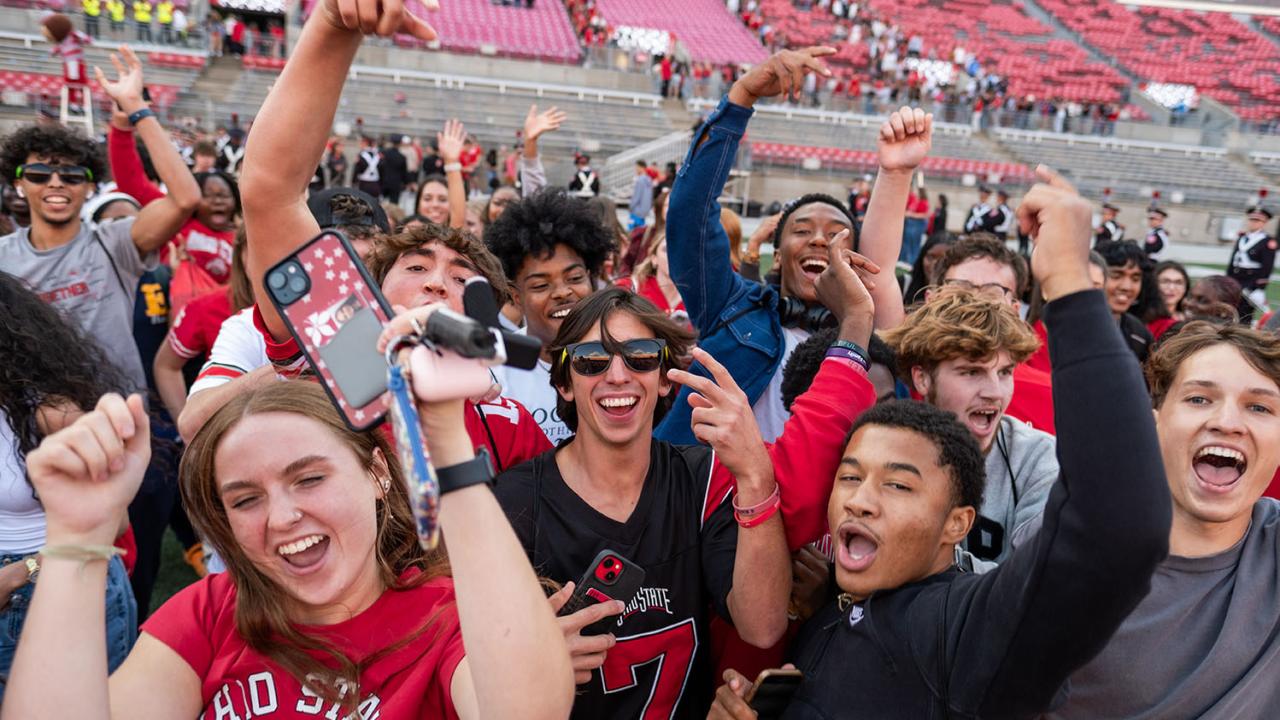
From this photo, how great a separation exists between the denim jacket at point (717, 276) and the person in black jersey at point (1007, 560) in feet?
3.32

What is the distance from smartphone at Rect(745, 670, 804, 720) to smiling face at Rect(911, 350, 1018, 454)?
3.40ft

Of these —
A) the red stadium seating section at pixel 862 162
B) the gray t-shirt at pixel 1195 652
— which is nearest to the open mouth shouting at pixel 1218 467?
the gray t-shirt at pixel 1195 652

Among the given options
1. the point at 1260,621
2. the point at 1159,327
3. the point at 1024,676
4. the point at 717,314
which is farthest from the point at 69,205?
the point at 1159,327

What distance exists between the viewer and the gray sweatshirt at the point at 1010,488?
237 centimetres

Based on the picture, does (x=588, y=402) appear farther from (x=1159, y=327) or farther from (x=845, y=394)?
(x=1159, y=327)

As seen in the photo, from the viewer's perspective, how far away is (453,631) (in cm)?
165

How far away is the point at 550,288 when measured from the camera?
11.4 ft

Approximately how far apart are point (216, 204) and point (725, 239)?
3.60 metres

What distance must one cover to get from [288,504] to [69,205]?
303cm

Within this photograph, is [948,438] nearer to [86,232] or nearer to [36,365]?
[36,365]

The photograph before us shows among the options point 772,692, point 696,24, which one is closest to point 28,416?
point 772,692

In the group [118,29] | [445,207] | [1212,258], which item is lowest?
[1212,258]

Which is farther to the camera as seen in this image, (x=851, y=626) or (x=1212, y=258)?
(x=1212, y=258)

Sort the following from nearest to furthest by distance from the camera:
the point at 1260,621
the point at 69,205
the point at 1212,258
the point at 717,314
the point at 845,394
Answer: the point at 1260,621 → the point at 845,394 → the point at 717,314 → the point at 69,205 → the point at 1212,258
